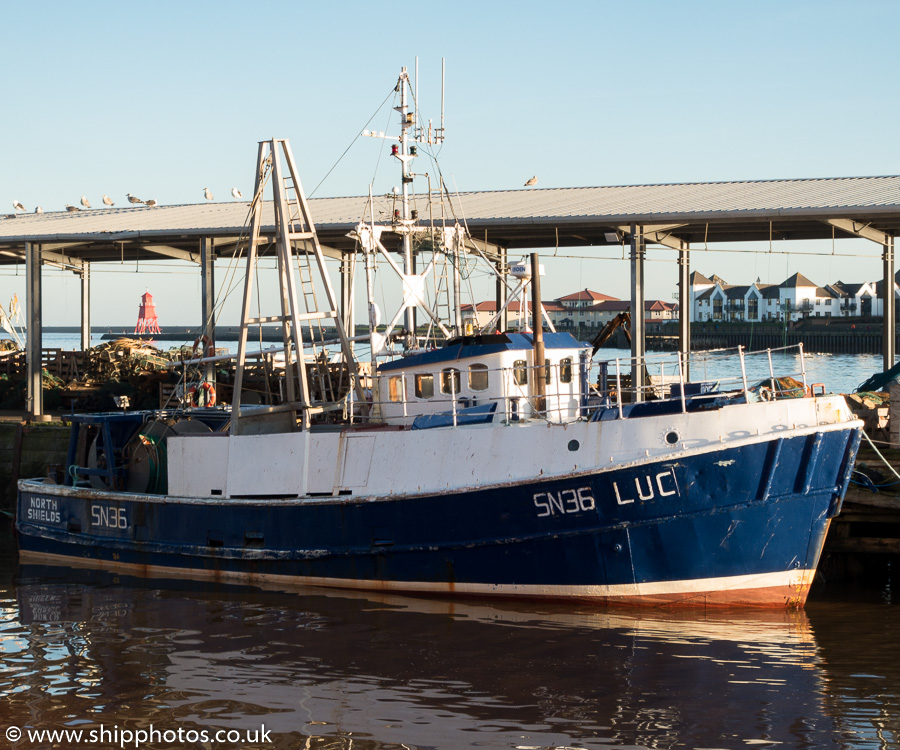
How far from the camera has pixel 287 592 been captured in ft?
44.7

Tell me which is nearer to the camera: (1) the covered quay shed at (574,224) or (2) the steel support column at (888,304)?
(1) the covered quay shed at (574,224)

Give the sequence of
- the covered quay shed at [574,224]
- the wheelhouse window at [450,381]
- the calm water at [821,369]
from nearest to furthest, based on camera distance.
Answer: the wheelhouse window at [450,381], the covered quay shed at [574,224], the calm water at [821,369]

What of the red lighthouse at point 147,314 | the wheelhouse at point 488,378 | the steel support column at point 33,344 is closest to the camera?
the wheelhouse at point 488,378

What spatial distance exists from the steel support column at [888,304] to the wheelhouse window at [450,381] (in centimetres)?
1198

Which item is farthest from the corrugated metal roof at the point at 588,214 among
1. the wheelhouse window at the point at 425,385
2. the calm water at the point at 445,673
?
the calm water at the point at 445,673

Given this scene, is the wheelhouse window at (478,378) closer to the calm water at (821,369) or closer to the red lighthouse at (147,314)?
the calm water at (821,369)

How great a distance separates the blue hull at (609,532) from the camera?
1179 centimetres

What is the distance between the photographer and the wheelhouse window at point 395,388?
14.1m

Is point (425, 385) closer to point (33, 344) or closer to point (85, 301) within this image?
point (33, 344)

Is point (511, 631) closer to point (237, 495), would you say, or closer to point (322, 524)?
point (322, 524)

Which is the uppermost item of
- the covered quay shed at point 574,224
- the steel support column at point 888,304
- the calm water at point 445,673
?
the covered quay shed at point 574,224

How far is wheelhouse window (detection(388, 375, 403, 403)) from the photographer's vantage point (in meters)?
14.1

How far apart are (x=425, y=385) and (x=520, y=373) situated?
1371 mm

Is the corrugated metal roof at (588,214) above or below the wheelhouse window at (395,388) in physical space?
above
